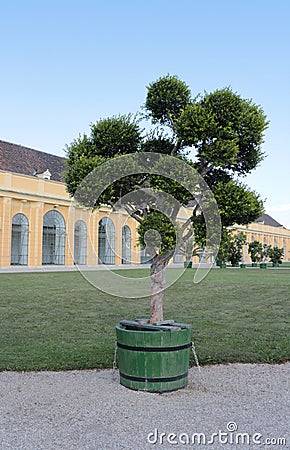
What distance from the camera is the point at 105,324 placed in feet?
35.3

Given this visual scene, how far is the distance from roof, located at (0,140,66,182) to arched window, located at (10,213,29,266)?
4.30 metres

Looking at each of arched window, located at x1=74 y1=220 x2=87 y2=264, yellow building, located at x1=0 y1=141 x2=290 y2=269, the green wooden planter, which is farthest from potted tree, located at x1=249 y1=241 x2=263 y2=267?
the green wooden planter

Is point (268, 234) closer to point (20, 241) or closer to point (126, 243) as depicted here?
point (20, 241)

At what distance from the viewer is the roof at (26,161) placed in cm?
3691

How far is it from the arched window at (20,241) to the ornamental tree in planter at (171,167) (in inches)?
1148

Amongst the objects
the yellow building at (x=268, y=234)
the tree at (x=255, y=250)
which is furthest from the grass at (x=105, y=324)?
the yellow building at (x=268, y=234)

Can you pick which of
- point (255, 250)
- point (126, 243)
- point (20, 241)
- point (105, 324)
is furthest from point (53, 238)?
point (105, 324)

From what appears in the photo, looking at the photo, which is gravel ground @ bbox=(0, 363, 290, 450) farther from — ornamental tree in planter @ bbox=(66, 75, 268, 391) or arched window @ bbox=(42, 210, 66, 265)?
arched window @ bbox=(42, 210, 66, 265)

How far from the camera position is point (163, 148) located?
7102mm

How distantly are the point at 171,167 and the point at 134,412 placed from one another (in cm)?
301

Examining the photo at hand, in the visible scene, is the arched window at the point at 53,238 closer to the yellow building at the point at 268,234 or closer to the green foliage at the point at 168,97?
the green foliage at the point at 168,97

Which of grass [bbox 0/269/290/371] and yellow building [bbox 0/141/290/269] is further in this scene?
yellow building [bbox 0/141/290/269]

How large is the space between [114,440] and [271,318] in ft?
29.1

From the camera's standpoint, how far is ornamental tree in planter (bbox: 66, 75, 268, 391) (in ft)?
20.2
